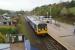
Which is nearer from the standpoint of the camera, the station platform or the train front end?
the station platform

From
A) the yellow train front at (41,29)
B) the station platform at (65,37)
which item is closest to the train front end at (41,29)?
the yellow train front at (41,29)

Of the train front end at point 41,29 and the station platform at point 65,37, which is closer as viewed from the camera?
the station platform at point 65,37

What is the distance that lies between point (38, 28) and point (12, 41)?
453 cm

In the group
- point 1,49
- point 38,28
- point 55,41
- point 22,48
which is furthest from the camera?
point 38,28

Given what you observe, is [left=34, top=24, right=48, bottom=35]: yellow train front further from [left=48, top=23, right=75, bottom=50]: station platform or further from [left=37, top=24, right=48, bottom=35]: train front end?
[left=48, top=23, right=75, bottom=50]: station platform

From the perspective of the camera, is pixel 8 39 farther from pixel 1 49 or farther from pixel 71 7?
pixel 71 7

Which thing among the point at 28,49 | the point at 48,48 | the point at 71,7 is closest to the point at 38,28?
the point at 48,48

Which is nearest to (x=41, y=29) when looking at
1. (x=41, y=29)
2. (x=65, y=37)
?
(x=41, y=29)

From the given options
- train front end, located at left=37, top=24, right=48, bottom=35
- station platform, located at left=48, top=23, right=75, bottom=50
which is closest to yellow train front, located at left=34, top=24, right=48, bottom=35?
train front end, located at left=37, top=24, right=48, bottom=35

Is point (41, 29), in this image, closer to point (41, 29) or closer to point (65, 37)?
point (41, 29)

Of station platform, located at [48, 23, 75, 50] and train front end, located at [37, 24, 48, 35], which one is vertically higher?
train front end, located at [37, 24, 48, 35]

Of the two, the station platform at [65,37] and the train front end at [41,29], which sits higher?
the train front end at [41,29]

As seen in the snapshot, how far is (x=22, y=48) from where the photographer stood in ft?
57.4

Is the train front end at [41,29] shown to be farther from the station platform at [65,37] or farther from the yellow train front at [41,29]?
the station platform at [65,37]
